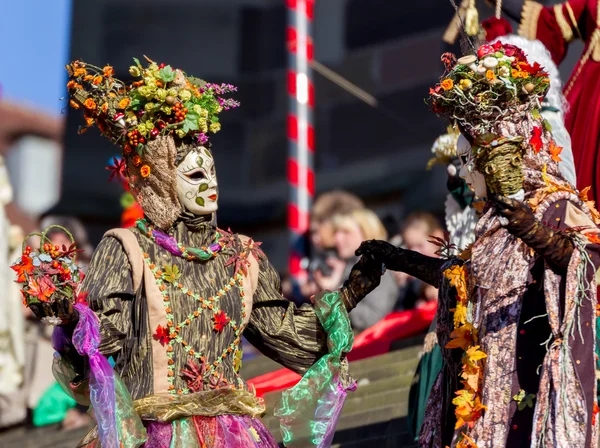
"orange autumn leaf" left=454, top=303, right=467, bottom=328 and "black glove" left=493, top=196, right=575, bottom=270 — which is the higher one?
"black glove" left=493, top=196, right=575, bottom=270

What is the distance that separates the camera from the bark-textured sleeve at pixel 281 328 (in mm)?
6070

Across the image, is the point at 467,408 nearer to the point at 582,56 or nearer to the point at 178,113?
the point at 178,113

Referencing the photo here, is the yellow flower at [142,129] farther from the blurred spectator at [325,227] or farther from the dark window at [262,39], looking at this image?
the dark window at [262,39]

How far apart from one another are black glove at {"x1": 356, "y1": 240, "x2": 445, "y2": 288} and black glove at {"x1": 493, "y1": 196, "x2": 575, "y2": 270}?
25.2 inches

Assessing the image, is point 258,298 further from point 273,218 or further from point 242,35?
point 242,35

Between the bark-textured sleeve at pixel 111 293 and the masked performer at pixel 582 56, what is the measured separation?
2.56 metres

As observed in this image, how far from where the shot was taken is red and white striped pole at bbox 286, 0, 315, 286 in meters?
12.0

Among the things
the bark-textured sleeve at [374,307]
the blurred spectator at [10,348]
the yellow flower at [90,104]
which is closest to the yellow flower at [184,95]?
the yellow flower at [90,104]

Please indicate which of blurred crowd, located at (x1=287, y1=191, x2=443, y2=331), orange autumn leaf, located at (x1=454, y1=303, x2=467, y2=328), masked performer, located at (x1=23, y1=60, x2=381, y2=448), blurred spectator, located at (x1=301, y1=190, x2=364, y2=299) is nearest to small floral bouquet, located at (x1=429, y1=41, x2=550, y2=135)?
orange autumn leaf, located at (x1=454, y1=303, x2=467, y2=328)

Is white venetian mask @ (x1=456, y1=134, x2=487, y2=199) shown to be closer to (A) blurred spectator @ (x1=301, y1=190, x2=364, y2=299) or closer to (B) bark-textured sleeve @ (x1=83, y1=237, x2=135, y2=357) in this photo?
(B) bark-textured sleeve @ (x1=83, y1=237, x2=135, y2=357)

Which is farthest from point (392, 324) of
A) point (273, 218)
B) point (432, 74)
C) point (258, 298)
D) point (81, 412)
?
point (273, 218)

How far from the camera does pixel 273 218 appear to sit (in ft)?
59.1

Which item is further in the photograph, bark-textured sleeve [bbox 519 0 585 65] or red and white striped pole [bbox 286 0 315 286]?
red and white striped pole [bbox 286 0 315 286]

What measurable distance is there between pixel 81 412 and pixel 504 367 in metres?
4.90
